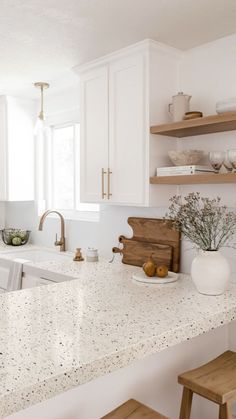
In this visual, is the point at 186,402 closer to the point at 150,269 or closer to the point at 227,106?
the point at 150,269

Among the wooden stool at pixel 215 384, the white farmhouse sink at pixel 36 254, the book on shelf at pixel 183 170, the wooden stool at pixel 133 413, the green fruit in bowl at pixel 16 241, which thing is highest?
the book on shelf at pixel 183 170

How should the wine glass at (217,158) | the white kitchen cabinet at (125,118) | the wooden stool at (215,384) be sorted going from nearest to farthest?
the wooden stool at (215,384) → the wine glass at (217,158) → the white kitchen cabinet at (125,118)

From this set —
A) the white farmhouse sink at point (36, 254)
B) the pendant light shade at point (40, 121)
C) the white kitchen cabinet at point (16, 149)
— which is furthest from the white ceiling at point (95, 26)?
the white farmhouse sink at point (36, 254)

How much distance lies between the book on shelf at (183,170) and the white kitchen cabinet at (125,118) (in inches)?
3.1

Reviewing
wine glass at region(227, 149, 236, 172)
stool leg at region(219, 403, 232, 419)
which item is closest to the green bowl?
wine glass at region(227, 149, 236, 172)

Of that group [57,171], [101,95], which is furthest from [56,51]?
[57,171]

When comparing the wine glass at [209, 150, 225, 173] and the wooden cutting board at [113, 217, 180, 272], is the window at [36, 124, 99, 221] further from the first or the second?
the wine glass at [209, 150, 225, 173]

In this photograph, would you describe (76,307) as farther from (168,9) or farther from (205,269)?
(168,9)

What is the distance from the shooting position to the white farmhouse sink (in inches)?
138

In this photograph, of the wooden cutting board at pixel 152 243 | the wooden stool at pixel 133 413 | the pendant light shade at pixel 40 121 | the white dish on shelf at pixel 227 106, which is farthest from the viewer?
the pendant light shade at pixel 40 121

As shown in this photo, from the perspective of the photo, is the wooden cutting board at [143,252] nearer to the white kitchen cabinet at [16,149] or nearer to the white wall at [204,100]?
the white wall at [204,100]

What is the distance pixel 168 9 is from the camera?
6.38 feet

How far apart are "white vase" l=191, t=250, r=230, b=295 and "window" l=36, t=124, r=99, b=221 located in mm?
1515

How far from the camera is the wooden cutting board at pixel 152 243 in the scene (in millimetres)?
2568
